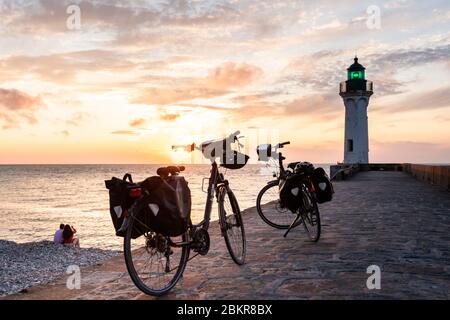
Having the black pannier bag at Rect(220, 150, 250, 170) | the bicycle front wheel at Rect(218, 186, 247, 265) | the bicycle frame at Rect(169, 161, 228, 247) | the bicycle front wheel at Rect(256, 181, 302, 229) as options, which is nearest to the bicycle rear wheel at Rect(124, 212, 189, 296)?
the bicycle frame at Rect(169, 161, 228, 247)

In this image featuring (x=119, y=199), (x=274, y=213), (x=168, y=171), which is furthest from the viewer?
(x=274, y=213)

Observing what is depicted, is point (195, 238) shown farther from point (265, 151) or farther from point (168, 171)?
point (265, 151)

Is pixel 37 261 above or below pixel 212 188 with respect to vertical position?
below

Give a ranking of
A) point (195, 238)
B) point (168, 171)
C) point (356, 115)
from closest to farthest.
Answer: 1. point (168, 171)
2. point (195, 238)
3. point (356, 115)

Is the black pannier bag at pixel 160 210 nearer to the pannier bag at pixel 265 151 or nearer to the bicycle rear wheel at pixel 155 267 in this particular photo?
the bicycle rear wheel at pixel 155 267

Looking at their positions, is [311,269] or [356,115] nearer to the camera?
[311,269]

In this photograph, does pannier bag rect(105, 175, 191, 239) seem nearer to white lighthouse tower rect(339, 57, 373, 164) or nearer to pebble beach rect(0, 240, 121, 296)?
pebble beach rect(0, 240, 121, 296)

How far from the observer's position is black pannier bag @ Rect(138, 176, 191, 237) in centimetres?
429

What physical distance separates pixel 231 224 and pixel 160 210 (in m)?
1.69

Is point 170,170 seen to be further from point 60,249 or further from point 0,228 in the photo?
point 0,228

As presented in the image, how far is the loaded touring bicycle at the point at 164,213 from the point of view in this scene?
4.26m

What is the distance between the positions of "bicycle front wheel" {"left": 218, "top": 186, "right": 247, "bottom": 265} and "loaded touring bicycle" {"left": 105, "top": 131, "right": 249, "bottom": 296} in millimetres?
13

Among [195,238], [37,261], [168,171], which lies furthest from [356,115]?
[168,171]

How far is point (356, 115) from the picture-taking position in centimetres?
5347
